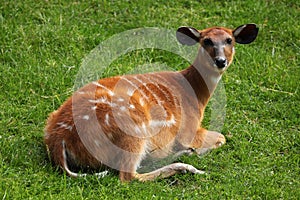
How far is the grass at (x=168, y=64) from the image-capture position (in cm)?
634

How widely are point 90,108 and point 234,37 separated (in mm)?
1931

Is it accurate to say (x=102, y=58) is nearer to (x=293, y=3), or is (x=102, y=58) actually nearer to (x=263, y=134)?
(x=263, y=134)

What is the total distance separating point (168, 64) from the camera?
8758 mm

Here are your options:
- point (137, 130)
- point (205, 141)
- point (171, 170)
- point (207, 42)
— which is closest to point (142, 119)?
point (137, 130)

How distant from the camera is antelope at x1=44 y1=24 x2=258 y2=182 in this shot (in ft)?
20.7

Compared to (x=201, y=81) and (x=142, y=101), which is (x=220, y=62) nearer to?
(x=201, y=81)

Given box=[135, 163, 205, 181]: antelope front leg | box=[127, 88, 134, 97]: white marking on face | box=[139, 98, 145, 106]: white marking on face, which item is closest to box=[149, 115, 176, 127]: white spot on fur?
box=[139, 98, 145, 106]: white marking on face

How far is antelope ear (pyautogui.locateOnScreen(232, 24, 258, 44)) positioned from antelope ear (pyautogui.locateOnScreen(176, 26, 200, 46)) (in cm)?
42

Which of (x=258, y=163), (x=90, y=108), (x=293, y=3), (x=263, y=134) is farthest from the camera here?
(x=293, y=3)

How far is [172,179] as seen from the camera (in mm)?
6652

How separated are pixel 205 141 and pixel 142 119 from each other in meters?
0.96

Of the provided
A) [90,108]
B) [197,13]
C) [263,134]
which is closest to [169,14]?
[197,13]

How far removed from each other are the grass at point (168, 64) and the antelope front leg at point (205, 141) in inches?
4.0

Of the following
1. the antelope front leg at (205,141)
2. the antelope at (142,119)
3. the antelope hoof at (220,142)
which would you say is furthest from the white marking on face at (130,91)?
the antelope hoof at (220,142)
